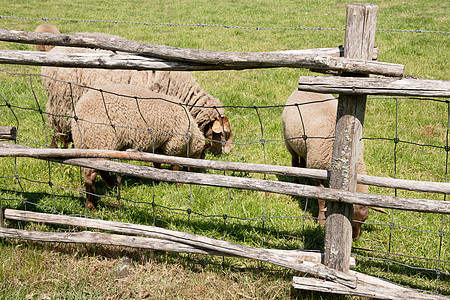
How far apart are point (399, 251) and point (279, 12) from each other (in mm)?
14614

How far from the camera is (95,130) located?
188 inches

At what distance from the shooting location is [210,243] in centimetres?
351

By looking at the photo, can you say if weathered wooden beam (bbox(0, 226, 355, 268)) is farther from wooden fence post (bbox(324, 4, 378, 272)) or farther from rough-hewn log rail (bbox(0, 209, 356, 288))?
wooden fence post (bbox(324, 4, 378, 272))

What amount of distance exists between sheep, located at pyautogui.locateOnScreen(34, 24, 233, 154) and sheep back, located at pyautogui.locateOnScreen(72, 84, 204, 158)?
2.65 ft

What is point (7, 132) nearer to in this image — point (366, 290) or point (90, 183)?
point (90, 183)

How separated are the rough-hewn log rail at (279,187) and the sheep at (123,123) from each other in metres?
0.82

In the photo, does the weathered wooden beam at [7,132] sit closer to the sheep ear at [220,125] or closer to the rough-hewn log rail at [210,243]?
the rough-hewn log rail at [210,243]

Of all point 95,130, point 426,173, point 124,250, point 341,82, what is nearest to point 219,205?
point 124,250

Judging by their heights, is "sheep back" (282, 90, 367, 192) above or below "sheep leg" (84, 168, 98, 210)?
above

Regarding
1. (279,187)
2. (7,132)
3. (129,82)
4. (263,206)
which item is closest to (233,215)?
(263,206)

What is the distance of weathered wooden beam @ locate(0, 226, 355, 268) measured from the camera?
345 cm

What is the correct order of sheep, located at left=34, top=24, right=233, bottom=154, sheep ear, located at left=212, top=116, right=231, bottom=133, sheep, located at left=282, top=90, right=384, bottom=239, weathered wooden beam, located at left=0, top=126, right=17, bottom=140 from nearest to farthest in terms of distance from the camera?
weathered wooden beam, located at left=0, top=126, right=17, bottom=140
sheep, located at left=282, top=90, right=384, bottom=239
sheep, located at left=34, top=24, right=233, bottom=154
sheep ear, located at left=212, top=116, right=231, bottom=133

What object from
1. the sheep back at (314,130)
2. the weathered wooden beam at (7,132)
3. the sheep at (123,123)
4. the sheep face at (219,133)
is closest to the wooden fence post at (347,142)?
the sheep back at (314,130)

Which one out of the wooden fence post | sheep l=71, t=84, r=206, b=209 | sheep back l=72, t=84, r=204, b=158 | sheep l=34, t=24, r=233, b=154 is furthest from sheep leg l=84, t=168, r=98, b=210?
the wooden fence post
